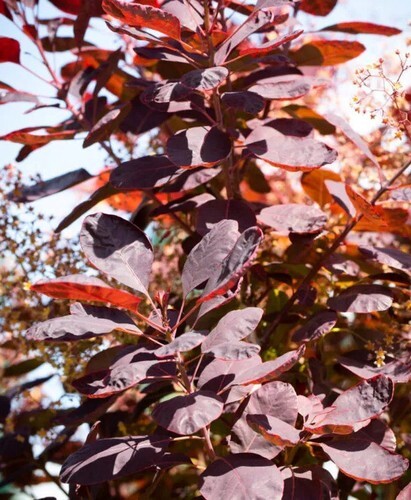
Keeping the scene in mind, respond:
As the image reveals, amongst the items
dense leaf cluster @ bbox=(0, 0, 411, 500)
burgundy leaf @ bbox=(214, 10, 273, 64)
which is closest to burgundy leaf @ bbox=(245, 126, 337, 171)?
dense leaf cluster @ bbox=(0, 0, 411, 500)

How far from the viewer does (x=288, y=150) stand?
822 mm

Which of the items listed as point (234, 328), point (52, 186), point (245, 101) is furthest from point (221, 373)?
point (52, 186)

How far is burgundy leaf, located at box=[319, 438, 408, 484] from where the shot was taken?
658 mm

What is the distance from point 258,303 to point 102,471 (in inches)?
16.6

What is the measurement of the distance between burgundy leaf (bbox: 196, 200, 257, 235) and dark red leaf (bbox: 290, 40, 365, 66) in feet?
1.05

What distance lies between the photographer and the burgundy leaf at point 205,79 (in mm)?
737

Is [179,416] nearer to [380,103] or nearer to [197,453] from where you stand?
[380,103]

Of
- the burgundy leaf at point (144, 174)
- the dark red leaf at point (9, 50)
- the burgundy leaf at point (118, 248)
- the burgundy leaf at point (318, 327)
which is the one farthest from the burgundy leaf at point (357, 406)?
the dark red leaf at point (9, 50)

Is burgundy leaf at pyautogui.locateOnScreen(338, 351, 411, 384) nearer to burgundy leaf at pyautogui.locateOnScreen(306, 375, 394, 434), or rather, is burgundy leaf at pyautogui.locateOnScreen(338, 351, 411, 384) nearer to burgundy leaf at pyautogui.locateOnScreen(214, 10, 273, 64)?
burgundy leaf at pyautogui.locateOnScreen(306, 375, 394, 434)

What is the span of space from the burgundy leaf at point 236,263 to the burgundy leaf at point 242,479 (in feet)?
0.56

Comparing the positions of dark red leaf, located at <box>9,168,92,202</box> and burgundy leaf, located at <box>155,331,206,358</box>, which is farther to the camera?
dark red leaf, located at <box>9,168,92,202</box>

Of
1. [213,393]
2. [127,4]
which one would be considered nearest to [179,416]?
[213,393]

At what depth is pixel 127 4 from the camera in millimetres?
706

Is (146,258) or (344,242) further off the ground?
(146,258)
